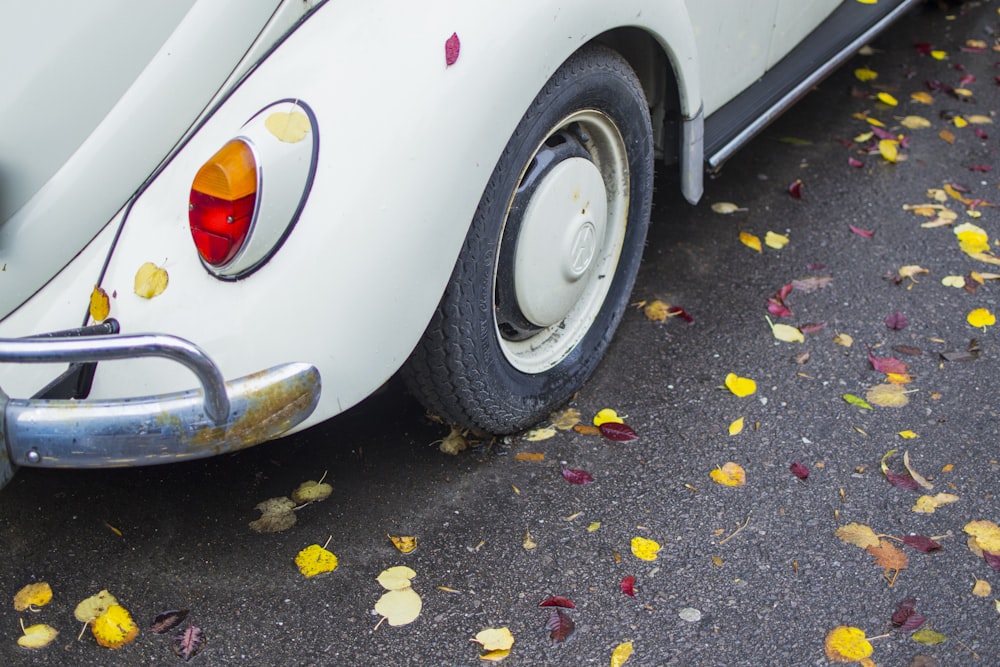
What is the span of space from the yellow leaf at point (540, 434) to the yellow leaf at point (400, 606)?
556 millimetres

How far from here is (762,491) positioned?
92.0 inches

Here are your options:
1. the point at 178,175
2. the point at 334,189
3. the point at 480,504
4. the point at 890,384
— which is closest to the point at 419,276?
the point at 334,189

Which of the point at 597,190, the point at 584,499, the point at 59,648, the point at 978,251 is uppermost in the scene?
the point at 597,190

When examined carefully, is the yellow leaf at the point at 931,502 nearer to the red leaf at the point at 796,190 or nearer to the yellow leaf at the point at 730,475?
the yellow leaf at the point at 730,475

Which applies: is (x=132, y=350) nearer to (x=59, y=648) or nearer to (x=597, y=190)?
(x=59, y=648)

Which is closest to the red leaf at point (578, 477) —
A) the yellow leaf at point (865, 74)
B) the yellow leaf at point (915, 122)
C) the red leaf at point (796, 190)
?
the red leaf at point (796, 190)

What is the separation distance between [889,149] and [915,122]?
32 centimetres

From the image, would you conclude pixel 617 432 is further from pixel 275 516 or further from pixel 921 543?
pixel 275 516

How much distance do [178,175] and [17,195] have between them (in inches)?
11.9

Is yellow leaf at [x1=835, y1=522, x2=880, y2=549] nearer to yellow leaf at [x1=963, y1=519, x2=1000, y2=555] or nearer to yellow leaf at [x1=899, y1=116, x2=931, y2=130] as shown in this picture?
yellow leaf at [x1=963, y1=519, x2=1000, y2=555]

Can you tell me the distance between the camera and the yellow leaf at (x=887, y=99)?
413 cm

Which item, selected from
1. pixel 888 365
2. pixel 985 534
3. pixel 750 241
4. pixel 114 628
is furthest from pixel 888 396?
pixel 114 628

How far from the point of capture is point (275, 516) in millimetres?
2268

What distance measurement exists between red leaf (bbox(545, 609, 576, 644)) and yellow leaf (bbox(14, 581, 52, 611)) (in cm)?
106
